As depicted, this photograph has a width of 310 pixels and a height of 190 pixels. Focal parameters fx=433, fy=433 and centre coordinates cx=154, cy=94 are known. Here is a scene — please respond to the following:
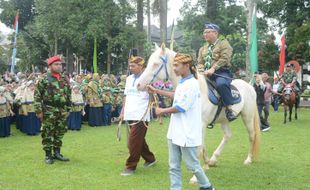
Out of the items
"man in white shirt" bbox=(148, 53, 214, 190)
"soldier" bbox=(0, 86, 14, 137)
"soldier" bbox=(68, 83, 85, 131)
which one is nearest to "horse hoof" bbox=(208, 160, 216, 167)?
"man in white shirt" bbox=(148, 53, 214, 190)

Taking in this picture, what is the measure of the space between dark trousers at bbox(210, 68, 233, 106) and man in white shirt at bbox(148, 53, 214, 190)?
7.89 feet

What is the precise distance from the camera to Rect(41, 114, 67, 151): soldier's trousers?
8.68 meters

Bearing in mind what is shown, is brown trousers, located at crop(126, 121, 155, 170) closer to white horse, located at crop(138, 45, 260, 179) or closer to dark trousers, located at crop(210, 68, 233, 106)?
white horse, located at crop(138, 45, 260, 179)

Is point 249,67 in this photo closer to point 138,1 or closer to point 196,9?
point 138,1

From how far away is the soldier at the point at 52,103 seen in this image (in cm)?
859

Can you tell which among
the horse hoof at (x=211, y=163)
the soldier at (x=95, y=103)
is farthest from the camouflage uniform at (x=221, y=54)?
the soldier at (x=95, y=103)

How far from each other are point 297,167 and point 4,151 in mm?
6832

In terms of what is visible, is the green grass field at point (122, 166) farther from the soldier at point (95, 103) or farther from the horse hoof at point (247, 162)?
the soldier at point (95, 103)

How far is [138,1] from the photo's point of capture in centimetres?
2820

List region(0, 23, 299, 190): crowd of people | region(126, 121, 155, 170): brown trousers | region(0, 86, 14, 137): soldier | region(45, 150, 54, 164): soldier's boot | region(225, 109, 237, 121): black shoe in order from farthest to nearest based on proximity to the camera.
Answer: region(0, 86, 14, 137): soldier → region(45, 150, 54, 164): soldier's boot → region(225, 109, 237, 121): black shoe → region(126, 121, 155, 170): brown trousers → region(0, 23, 299, 190): crowd of people

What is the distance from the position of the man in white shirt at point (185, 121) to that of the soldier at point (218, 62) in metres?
2.40

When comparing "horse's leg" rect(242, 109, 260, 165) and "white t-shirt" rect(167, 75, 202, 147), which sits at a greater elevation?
"white t-shirt" rect(167, 75, 202, 147)

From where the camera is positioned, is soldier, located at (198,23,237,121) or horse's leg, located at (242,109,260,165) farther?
horse's leg, located at (242,109,260,165)

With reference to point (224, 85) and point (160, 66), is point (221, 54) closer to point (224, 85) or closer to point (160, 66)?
point (224, 85)
